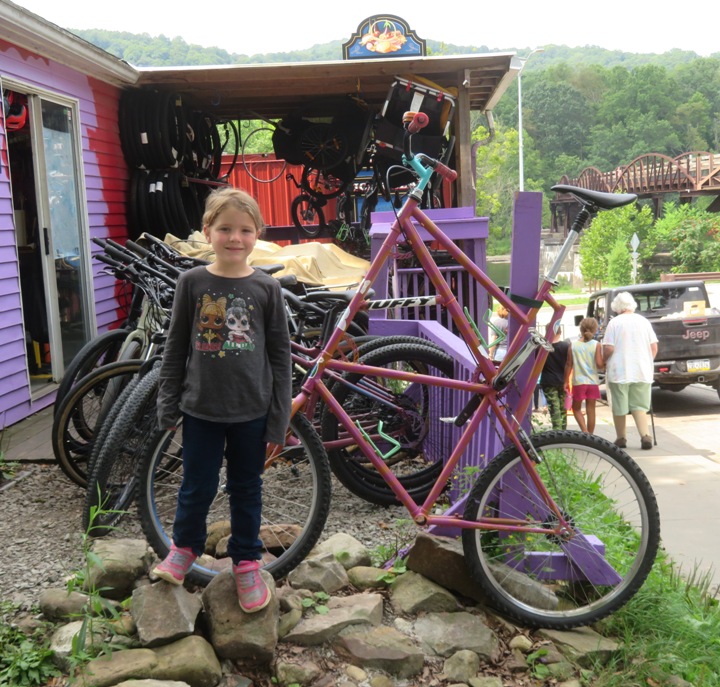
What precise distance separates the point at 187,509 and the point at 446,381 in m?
1.11

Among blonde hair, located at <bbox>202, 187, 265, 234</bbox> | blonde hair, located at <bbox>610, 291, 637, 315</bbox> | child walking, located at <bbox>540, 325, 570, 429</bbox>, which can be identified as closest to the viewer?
blonde hair, located at <bbox>202, 187, 265, 234</bbox>

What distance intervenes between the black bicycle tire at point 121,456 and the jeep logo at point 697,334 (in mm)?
11476

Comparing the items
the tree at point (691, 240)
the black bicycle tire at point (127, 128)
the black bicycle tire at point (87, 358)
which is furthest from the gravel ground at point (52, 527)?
the tree at point (691, 240)

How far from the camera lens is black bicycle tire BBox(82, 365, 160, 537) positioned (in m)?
3.58

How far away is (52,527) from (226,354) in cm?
183

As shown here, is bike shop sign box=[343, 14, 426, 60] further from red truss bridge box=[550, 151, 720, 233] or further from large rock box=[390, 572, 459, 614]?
red truss bridge box=[550, 151, 720, 233]

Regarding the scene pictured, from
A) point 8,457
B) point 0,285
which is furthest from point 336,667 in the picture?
point 0,285

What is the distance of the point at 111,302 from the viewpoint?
820 cm

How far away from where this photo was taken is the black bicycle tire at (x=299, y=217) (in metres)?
11.4

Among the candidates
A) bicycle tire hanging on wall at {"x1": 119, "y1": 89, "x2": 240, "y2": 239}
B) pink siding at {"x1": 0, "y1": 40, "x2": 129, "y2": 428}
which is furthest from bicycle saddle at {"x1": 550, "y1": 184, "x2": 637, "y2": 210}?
bicycle tire hanging on wall at {"x1": 119, "y1": 89, "x2": 240, "y2": 239}

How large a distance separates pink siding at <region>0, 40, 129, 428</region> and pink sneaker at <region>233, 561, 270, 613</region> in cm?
374

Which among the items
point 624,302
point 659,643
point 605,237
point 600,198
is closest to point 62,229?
point 600,198

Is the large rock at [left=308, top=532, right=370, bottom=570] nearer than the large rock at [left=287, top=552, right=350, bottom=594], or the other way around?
the large rock at [left=287, top=552, right=350, bottom=594]

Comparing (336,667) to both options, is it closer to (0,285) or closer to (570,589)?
(570,589)
